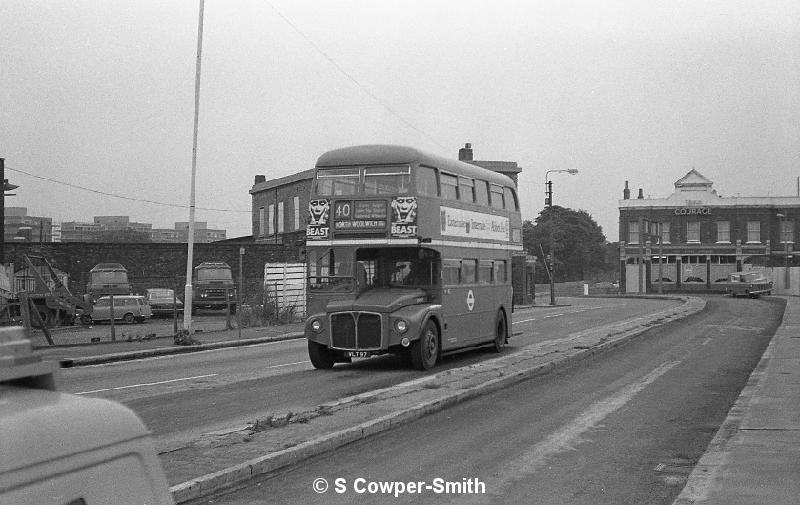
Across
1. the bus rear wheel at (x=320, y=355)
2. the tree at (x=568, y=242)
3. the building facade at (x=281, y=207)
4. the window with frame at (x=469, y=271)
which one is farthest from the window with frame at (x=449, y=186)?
the tree at (x=568, y=242)

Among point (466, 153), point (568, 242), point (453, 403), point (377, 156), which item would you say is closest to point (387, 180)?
point (377, 156)

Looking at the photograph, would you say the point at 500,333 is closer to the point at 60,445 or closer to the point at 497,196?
the point at 497,196

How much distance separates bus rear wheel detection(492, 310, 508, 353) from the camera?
22531 mm

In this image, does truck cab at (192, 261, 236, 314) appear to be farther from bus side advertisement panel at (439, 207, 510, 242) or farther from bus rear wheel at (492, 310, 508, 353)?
bus side advertisement panel at (439, 207, 510, 242)

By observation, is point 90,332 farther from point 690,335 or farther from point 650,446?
point 650,446

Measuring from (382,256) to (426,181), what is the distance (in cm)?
175

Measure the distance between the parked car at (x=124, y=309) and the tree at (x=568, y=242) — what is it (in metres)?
79.1

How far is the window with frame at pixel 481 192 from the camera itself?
2130 cm

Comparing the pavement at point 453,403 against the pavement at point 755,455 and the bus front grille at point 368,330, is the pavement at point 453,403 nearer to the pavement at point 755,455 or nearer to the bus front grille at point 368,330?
the pavement at point 755,455

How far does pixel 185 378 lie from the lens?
54.5 ft

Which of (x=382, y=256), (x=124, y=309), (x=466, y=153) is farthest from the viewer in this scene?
(x=466, y=153)

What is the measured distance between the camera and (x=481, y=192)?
70.8ft

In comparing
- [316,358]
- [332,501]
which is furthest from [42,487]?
[316,358]

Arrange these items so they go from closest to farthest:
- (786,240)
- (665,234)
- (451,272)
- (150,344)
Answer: (451,272) → (150,344) → (786,240) → (665,234)
